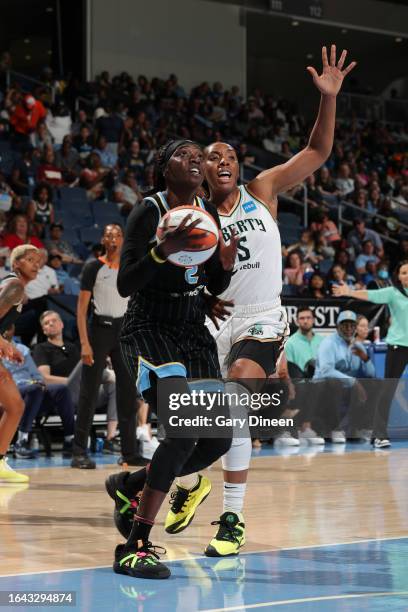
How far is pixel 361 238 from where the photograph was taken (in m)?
18.1

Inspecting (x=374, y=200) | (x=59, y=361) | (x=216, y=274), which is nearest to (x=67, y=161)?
(x=59, y=361)

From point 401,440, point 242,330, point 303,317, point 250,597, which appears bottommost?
point 401,440

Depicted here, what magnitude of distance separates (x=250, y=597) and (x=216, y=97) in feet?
64.5

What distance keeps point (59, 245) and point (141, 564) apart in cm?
947

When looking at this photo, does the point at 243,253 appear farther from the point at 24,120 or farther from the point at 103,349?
the point at 24,120

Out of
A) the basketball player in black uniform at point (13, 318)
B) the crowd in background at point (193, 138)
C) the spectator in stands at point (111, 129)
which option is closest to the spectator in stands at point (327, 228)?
the crowd in background at point (193, 138)

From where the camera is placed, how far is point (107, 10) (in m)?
22.1

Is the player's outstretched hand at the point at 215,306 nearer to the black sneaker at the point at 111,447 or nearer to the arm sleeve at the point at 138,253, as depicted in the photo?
the arm sleeve at the point at 138,253

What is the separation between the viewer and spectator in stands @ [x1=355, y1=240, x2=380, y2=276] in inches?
647

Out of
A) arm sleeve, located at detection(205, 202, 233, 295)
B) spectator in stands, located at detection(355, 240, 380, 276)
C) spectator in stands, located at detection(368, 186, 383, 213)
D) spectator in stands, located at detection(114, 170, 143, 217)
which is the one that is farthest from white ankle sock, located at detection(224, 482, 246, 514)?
spectator in stands, located at detection(368, 186, 383, 213)

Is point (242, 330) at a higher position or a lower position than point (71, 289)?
higher

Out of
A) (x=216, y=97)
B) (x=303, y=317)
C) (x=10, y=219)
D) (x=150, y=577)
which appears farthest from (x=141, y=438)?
(x=216, y=97)

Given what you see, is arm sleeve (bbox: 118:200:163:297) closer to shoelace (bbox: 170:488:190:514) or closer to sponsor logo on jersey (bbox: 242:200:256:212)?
sponsor logo on jersey (bbox: 242:200:256:212)

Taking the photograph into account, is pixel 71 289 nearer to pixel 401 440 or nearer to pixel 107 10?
pixel 401 440
